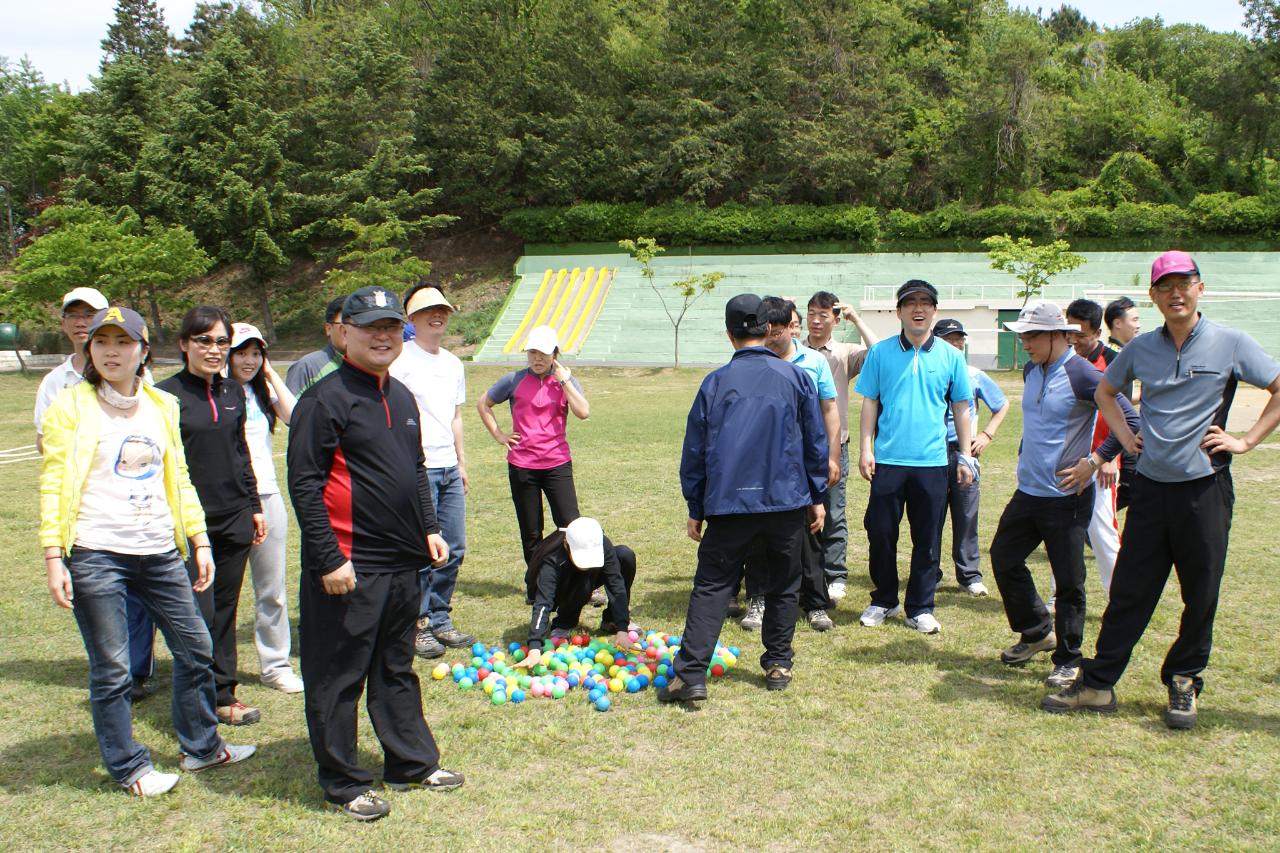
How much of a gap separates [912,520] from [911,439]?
53 centimetres

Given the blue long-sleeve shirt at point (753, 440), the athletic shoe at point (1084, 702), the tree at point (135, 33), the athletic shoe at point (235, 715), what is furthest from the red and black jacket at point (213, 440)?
the tree at point (135, 33)

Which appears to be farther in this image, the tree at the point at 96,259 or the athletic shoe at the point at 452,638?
the tree at the point at 96,259

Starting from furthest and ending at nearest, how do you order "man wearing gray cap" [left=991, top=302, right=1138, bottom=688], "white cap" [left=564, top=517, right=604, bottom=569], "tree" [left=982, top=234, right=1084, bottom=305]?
"tree" [left=982, top=234, right=1084, bottom=305], "white cap" [left=564, top=517, right=604, bottom=569], "man wearing gray cap" [left=991, top=302, right=1138, bottom=688]

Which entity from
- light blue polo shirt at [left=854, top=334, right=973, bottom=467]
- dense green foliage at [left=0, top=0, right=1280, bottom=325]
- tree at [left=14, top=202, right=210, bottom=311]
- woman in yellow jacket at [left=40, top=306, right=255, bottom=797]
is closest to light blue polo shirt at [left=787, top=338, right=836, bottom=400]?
light blue polo shirt at [left=854, top=334, right=973, bottom=467]

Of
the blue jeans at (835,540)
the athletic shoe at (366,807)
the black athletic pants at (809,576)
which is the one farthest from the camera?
the blue jeans at (835,540)

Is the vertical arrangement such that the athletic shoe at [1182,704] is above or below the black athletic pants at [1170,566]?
below

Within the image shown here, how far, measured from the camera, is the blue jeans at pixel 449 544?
6285 mm

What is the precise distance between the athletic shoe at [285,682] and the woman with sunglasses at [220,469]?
15.2 inches

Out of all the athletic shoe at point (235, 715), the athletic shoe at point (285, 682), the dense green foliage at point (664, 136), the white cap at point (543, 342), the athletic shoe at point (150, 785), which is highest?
the dense green foliage at point (664, 136)

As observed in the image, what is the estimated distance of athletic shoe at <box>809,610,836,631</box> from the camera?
651 cm

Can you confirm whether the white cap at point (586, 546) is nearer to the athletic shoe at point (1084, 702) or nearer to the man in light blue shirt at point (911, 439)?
the man in light blue shirt at point (911, 439)

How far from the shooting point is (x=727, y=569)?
5.35m

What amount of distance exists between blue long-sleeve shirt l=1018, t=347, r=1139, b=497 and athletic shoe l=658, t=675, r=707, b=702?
219cm

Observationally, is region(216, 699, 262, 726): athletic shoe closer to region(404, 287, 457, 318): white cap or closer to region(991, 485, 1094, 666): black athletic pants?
region(404, 287, 457, 318): white cap
